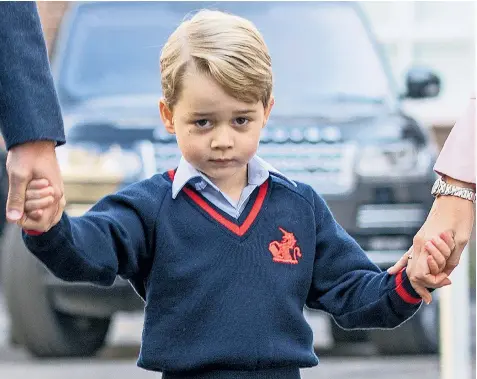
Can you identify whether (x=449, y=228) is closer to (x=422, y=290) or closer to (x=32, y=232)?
(x=422, y=290)

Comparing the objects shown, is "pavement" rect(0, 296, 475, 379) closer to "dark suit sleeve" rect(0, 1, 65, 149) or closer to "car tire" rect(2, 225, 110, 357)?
"car tire" rect(2, 225, 110, 357)

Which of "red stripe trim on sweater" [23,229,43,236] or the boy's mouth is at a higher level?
"red stripe trim on sweater" [23,229,43,236]

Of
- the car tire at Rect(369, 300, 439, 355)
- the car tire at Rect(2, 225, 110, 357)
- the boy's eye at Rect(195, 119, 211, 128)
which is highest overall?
the boy's eye at Rect(195, 119, 211, 128)

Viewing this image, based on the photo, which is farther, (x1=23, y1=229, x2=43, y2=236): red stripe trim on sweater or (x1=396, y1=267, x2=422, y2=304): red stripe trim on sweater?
(x1=396, y1=267, x2=422, y2=304): red stripe trim on sweater

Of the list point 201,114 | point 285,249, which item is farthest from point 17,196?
point 285,249

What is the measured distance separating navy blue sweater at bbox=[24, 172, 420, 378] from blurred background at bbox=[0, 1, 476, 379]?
3.66 meters

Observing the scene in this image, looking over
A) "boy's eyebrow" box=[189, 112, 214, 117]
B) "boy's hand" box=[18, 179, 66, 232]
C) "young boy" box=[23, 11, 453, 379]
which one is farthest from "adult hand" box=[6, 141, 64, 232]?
"boy's eyebrow" box=[189, 112, 214, 117]

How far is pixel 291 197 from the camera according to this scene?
3.05 meters

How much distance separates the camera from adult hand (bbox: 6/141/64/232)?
249 centimetres

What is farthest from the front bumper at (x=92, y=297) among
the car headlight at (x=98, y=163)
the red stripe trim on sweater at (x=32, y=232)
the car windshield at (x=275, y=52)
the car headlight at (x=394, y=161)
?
the red stripe trim on sweater at (x=32, y=232)

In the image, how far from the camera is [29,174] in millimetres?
2482

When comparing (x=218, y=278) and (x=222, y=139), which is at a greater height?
(x=222, y=139)

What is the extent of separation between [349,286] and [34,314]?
4.19m

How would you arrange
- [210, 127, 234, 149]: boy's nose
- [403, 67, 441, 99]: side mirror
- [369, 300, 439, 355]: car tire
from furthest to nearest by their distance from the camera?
[403, 67, 441, 99]: side mirror, [369, 300, 439, 355]: car tire, [210, 127, 234, 149]: boy's nose
